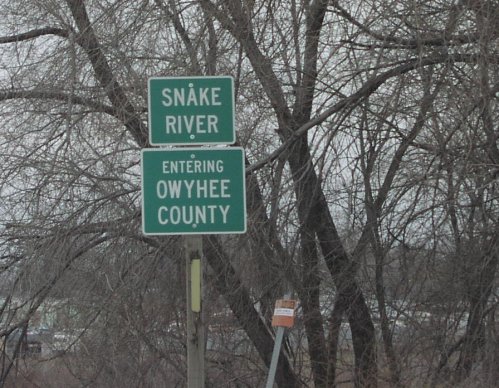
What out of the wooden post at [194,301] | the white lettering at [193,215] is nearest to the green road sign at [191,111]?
the white lettering at [193,215]

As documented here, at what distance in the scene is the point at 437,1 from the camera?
307 inches

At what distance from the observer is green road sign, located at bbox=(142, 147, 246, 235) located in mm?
4188

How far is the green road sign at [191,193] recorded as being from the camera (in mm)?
4188

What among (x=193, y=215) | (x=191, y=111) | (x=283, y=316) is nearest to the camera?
(x=193, y=215)

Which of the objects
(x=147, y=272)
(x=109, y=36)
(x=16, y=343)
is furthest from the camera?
(x=16, y=343)

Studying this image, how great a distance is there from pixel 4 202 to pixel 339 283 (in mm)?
3676

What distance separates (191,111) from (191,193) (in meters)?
0.45

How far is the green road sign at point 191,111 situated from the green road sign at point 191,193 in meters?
0.09

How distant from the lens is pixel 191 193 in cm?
419

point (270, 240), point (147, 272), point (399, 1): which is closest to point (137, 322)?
point (147, 272)

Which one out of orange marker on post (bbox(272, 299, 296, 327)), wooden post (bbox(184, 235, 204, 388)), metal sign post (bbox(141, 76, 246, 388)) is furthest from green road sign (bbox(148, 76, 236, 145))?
orange marker on post (bbox(272, 299, 296, 327))

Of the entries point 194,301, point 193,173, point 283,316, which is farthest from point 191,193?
point 283,316

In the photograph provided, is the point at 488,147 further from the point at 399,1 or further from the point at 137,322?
the point at 137,322

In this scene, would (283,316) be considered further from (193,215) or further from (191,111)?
(191,111)
